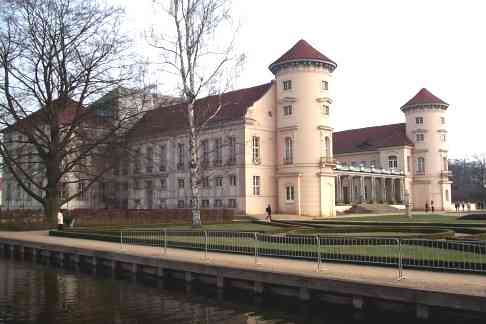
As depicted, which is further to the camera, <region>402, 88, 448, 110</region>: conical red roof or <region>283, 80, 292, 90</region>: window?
<region>402, 88, 448, 110</region>: conical red roof

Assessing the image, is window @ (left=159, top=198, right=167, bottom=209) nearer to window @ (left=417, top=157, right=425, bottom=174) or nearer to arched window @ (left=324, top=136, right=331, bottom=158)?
arched window @ (left=324, top=136, right=331, bottom=158)

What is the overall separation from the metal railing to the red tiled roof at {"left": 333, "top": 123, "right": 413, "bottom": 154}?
60.2 m

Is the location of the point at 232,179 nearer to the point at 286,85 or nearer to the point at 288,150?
the point at 288,150

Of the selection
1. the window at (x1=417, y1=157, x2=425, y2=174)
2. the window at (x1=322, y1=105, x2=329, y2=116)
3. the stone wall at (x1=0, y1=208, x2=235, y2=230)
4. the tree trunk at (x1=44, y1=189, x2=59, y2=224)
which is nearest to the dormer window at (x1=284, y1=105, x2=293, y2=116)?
the window at (x1=322, y1=105, x2=329, y2=116)

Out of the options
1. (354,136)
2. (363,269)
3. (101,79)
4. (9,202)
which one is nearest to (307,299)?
(363,269)

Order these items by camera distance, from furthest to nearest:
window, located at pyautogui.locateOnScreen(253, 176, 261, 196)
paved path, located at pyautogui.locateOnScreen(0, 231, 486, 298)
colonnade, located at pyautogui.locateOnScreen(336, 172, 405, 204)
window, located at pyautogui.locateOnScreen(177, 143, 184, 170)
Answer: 1. colonnade, located at pyautogui.locateOnScreen(336, 172, 405, 204)
2. window, located at pyautogui.locateOnScreen(177, 143, 184, 170)
3. window, located at pyautogui.locateOnScreen(253, 176, 261, 196)
4. paved path, located at pyautogui.locateOnScreen(0, 231, 486, 298)

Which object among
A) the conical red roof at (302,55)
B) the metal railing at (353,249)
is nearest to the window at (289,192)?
the conical red roof at (302,55)

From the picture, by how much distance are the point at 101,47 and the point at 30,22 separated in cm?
458

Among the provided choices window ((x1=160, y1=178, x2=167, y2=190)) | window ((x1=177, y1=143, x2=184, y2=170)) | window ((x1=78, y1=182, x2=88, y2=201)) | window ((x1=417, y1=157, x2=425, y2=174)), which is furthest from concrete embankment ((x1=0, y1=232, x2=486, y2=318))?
window ((x1=417, y1=157, x2=425, y2=174))

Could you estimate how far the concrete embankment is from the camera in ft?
36.4

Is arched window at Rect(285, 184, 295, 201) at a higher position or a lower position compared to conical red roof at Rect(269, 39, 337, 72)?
lower

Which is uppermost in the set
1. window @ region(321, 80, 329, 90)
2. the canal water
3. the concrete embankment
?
window @ region(321, 80, 329, 90)

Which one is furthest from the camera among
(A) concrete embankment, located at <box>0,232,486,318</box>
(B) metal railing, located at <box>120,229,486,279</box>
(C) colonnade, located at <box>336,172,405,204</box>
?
(C) colonnade, located at <box>336,172,405,204</box>

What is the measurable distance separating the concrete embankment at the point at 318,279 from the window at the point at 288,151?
35.0m
